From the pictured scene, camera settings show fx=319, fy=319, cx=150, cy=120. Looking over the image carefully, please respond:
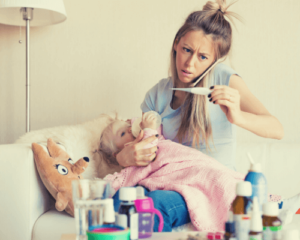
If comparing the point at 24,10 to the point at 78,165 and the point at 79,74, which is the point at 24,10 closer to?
the point at 79,74

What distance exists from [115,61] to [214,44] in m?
0.77

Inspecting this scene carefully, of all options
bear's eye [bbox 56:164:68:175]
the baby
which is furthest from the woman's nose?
bear's eye [bbox 56:164:68:175]

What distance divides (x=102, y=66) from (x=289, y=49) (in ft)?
3.71

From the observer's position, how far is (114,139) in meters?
1.55

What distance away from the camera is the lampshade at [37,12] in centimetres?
161

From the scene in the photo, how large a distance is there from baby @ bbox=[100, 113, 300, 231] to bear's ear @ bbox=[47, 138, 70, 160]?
22 cm

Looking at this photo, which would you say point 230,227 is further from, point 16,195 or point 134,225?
point 16,195

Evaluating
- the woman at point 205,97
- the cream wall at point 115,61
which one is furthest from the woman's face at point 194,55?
the cream wall at point 115,61

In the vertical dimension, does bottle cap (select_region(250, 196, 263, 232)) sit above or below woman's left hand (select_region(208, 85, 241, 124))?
below

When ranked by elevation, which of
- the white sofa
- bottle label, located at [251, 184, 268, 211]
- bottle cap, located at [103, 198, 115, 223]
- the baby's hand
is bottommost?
the white sofa

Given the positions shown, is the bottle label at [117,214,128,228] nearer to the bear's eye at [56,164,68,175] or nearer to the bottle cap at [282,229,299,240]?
the bottle cap at [282,229,299,240]

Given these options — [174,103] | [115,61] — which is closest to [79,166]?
[174,103]

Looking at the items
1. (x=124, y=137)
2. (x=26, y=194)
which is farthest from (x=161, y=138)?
(x=26, y=194)

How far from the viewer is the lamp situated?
5.29ft
